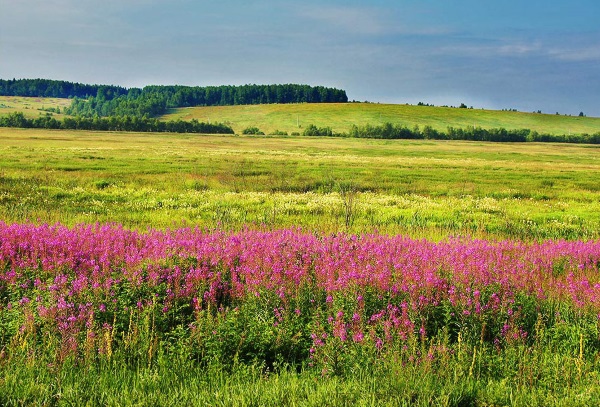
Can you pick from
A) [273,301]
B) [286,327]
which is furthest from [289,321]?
[273,301]

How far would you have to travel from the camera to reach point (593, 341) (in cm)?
612

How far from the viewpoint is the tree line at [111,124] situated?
116 metres

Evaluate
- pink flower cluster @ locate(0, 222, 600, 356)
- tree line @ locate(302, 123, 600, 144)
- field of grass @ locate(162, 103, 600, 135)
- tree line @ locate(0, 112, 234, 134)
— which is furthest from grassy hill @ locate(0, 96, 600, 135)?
pink flower cluster @ locate(0, 222, 600, 356)

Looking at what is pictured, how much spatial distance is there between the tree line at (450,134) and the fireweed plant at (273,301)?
10877cm

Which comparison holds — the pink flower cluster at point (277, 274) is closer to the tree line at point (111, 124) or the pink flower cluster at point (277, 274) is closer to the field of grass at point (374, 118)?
the tree line at point (111, 124)

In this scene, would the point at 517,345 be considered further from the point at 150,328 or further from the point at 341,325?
the point at 150,328

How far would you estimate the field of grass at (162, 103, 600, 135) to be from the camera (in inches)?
5354

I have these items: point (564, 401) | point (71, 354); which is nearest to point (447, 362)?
point (564, 401)

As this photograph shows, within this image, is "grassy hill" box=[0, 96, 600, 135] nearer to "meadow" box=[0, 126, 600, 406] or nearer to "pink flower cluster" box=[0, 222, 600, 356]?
"pink flower cluster" box=[0, 222, 600, 356]

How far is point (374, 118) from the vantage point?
141 metres

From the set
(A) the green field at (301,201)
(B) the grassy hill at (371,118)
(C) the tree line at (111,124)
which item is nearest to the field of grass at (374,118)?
(B) the grassy hill at (371,118)

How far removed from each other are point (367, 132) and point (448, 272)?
365 ft

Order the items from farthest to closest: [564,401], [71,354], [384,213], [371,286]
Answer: [384,213] < [371,286] < [71,354] < [564,401]

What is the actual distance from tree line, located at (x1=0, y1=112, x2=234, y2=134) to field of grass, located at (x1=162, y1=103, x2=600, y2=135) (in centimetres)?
1131
